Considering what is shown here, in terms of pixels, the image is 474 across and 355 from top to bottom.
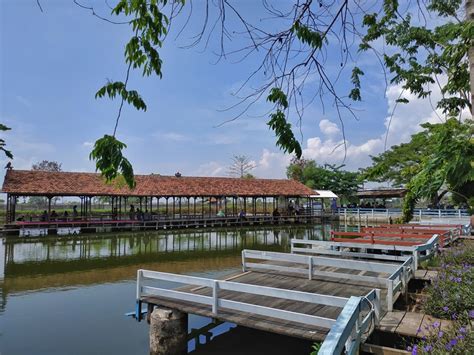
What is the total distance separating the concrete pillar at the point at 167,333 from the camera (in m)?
5.72

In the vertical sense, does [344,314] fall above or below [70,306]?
above

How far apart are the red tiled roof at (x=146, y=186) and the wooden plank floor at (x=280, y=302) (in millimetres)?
13547

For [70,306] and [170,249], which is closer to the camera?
[70,306]

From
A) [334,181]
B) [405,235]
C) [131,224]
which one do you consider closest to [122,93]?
[405,235]

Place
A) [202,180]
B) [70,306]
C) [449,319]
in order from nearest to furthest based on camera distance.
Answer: [449,319]
[70,306]
[202,180]

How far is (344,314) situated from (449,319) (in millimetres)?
2522

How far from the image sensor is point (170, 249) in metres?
17.9

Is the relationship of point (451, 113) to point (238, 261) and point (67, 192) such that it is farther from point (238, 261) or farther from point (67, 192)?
point (67, 192)

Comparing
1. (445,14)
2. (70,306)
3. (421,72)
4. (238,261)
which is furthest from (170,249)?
(445,14)

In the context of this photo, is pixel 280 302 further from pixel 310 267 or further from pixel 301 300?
pixel 310 267

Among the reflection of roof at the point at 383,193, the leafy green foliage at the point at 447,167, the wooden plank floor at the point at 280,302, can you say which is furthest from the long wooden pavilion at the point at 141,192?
the leafy green foliage at the point at 447,167

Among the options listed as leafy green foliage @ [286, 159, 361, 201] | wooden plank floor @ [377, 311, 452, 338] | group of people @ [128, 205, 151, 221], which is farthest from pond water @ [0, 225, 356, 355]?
leafy green foliage @ [286, 159, 361, 201]

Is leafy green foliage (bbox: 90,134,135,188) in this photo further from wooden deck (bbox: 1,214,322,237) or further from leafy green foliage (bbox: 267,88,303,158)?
wooden deck (bbox: 1,214,322,237)

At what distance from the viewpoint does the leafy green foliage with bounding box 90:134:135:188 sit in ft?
6.81
